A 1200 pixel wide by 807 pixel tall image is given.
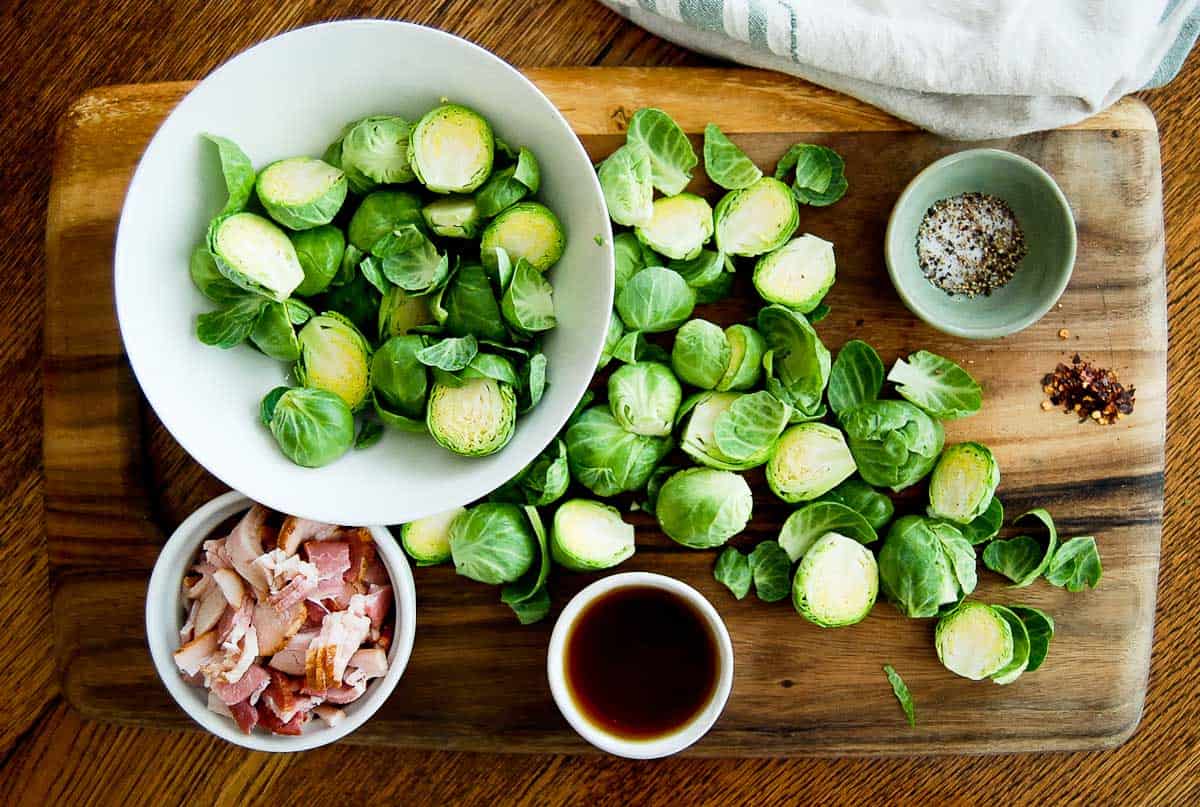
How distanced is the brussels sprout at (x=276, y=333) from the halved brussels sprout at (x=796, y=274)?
25.2 inches

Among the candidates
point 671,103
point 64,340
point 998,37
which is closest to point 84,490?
point 64,340

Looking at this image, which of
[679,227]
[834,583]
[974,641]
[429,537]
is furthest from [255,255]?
[974,641]

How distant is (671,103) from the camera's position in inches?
53.3

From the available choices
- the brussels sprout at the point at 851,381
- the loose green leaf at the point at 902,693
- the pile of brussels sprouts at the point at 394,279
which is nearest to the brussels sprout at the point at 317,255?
the pile of brussels sprouts at the point at 394,279

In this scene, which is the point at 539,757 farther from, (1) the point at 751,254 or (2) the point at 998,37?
(2) the point at 998,37

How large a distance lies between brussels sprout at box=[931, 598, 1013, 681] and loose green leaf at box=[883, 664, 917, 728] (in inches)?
2.7

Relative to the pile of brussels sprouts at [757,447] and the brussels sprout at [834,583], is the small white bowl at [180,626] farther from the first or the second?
the brussels sprout at [834,583]

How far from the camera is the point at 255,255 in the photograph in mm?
1168

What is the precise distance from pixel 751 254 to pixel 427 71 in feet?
1.66

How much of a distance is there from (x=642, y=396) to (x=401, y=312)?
35cm

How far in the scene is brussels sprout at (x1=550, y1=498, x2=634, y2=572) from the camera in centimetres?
129

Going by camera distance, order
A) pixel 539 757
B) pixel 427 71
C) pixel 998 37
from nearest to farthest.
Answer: pixel 427 71 < pixel 998 37 < pixel 539 757

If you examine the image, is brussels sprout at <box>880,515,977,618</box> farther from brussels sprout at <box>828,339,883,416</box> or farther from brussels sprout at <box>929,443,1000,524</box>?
brussels sprout at <box>828,339,883,416</box>

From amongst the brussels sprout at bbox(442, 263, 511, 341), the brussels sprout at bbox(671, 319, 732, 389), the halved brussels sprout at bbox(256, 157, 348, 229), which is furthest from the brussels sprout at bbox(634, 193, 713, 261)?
the halved brussels sprout at bbox(256, 157, 348, 229)
